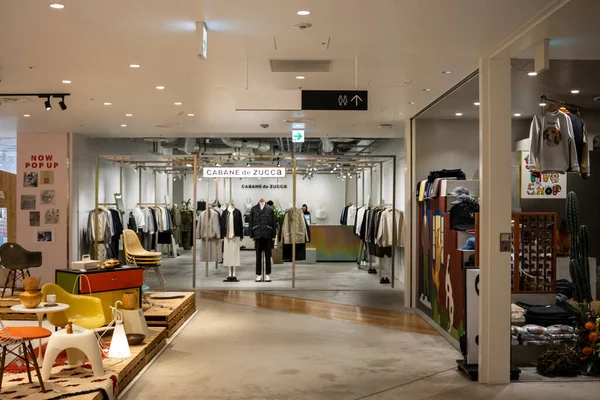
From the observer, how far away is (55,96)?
308 inches

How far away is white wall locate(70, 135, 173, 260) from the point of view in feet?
38.4

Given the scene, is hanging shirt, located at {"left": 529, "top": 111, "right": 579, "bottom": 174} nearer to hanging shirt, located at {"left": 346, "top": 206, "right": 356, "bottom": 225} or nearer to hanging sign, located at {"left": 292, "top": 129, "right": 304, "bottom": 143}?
hanging sign, located at {"left": 292, "top": 129, "right": 304, "bottom": 143}

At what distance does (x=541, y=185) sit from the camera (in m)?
8.67

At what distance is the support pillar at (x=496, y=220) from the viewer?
564 centimetres

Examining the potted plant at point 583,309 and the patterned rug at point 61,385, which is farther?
the potted plant at point 583,309

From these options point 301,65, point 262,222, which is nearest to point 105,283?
point 301,65

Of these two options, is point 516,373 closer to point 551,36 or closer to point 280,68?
point 551,36

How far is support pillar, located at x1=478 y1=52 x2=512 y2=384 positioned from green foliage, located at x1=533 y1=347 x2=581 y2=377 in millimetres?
460

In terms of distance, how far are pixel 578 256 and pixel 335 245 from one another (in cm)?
884

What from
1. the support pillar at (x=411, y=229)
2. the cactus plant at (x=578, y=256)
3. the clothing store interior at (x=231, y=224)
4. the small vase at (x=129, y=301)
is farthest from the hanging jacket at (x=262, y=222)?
the cactus plant at (x=578, y=256)

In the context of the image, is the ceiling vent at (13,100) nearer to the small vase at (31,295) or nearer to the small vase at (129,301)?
the small vase at (129,301)

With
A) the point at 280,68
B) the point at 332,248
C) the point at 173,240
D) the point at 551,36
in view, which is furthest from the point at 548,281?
the point at 173,240

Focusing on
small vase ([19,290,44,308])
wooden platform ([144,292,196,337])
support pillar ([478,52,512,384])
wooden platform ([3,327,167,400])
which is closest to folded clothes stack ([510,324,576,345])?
support pillar ([478,52,512,384])

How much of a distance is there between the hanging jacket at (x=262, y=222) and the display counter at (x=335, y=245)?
155 inches
